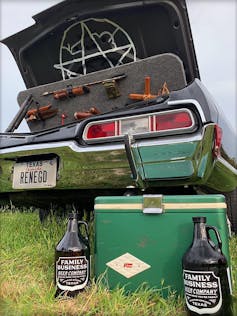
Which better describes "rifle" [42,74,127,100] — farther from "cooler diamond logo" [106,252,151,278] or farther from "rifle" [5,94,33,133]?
"cooler diamond logo" [106,252,151,278]

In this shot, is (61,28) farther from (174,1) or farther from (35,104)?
(174,1)

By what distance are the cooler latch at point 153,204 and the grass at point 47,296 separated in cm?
33

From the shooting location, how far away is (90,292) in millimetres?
1448

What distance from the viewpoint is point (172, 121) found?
5.71 ft

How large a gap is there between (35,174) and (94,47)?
131 centimetres

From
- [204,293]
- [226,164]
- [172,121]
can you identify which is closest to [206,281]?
[204,293]

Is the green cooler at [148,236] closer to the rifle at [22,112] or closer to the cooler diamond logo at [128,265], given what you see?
the cooler diamond logo at [128,265]

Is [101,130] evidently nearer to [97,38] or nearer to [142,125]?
[142,125]

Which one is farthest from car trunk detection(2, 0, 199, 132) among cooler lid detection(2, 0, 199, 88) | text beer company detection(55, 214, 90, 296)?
text beer company detection(55, 214, 90, 296)

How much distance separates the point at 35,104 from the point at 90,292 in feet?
5.96

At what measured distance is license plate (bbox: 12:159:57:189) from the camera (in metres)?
2.03

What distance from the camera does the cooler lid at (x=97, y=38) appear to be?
242 centimetres

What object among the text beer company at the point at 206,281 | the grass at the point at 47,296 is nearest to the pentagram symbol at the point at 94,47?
the grass at the point at 47,296

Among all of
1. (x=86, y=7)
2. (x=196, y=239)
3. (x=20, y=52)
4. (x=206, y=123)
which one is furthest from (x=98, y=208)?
(x=20, y=52)
